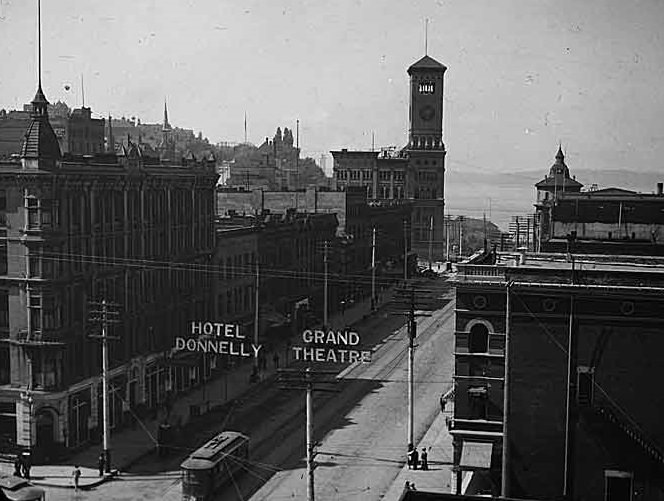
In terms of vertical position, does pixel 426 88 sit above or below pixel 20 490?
above

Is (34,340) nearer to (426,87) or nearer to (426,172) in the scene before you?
(426,87)

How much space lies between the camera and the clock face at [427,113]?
53575mm

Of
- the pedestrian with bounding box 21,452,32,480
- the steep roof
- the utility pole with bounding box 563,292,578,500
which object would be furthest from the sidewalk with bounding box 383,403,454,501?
the steep roof

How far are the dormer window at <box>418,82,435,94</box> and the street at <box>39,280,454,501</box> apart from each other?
1366cm

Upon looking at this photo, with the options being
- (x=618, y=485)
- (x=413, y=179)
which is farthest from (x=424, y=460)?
(x=413, y=179)

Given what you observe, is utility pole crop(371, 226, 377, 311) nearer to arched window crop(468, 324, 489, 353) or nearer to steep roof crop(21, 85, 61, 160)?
steep roof crop(21, 85, 61, 160)

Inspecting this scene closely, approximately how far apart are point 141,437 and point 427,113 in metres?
31.9

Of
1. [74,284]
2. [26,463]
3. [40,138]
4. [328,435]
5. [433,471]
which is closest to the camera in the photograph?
[26,463]

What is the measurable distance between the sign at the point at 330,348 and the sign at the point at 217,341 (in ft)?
6.44

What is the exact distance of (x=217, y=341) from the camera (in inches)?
1404

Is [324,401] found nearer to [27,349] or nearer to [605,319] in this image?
[27,349]

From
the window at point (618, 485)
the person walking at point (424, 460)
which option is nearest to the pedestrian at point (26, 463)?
the person walking at point (424, 460)

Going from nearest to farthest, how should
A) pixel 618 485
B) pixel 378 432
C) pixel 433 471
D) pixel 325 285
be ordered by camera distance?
pixel 618 485 → pixel 433 471 → pixel 378 432 → pixel 325 285

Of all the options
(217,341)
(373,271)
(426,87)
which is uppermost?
(426,87)
